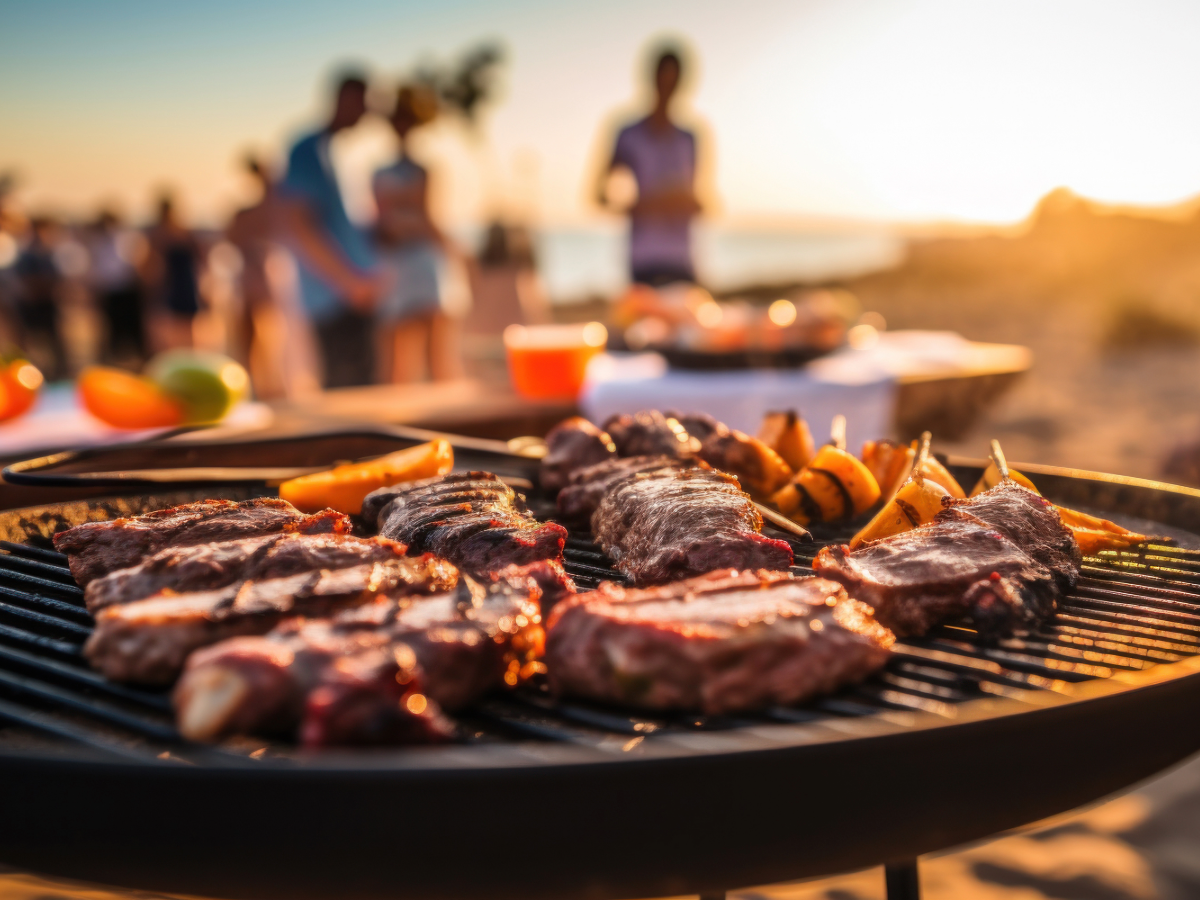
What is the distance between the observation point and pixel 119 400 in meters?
4.38

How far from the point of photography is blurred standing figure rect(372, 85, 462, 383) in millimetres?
8055

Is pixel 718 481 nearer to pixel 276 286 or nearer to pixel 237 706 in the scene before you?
pixel 237 706

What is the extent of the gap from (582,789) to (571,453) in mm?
1725

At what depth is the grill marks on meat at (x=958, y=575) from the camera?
1.63 metres

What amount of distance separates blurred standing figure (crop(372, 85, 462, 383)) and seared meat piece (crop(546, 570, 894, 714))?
7.38m

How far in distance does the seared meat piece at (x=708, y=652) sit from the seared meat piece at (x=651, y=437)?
1.25m

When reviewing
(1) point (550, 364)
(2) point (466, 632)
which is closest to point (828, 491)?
(2) point (466, 632)

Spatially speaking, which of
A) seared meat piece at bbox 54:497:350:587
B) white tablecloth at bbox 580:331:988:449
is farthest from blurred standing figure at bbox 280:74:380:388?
seared meat piece at bbox 54:497:350:587

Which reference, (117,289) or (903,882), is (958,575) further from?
(117,289)

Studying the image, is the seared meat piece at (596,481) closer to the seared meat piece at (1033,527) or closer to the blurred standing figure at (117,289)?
the seared meat piece at (1033,527)

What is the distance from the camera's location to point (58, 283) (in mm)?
18422

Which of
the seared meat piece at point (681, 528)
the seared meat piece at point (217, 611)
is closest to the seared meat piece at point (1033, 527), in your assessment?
the seared meat piece at point (681, 528)

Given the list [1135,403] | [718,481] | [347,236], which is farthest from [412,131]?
[1135,403]

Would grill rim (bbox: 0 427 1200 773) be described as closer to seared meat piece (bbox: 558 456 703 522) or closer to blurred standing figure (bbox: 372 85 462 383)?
seared meat piece (bbox: 558 456 703 522)
